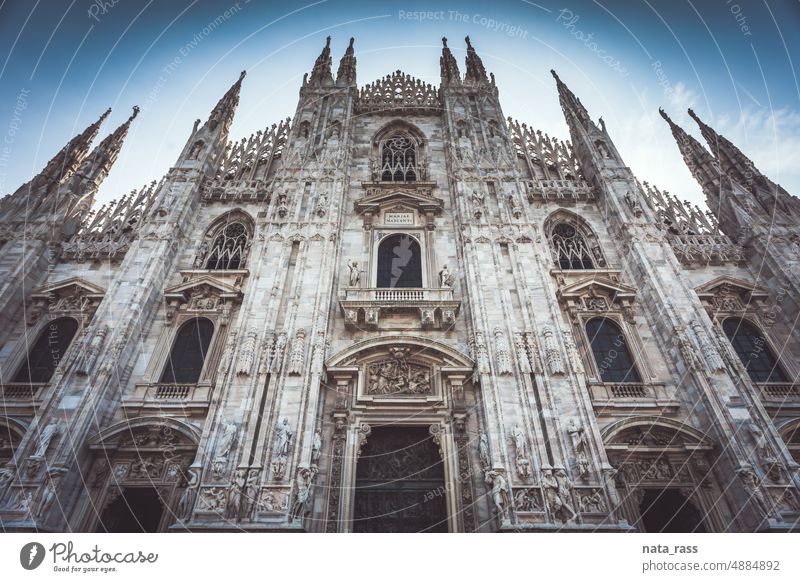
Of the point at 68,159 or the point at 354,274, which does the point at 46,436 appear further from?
the point at 68,159

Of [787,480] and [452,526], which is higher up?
[787,480]

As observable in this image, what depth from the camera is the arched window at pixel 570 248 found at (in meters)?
15.8

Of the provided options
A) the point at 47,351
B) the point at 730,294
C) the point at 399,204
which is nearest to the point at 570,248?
the point at 730,294

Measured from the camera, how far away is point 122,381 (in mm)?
12016

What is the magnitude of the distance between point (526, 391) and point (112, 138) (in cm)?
2066

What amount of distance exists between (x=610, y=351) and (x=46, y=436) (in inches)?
600

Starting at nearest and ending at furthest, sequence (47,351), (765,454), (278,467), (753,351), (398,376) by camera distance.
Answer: (278,467), (765,454), (398,376), (47,351), (753,351)

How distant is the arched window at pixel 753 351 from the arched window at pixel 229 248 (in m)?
16.6

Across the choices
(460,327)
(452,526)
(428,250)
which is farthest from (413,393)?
(428,250)

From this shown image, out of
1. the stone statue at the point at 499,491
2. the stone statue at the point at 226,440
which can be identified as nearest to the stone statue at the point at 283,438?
the stone statue at the point at 226,440

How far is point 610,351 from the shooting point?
1330 centimetres
